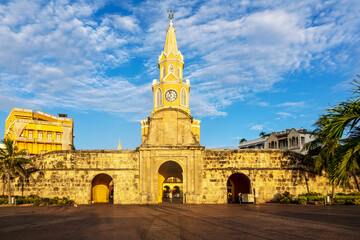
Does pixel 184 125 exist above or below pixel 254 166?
above

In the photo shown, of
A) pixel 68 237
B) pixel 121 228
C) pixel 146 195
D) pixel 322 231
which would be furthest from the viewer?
pixel 146 195

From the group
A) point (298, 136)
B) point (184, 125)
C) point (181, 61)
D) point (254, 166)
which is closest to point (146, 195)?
point (184, 125)

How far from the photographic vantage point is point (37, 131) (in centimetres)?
5631

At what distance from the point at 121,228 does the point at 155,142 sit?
60.4 feet

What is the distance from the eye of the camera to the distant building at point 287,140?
60.3 metres

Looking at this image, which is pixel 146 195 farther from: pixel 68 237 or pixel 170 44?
pixel 170 44

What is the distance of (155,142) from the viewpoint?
32.6 meters

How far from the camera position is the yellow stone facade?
31.5 meters

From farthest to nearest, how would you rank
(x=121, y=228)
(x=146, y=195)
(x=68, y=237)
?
(x=146, y=195)
(x=121, y=228)
(x=68, y=237)

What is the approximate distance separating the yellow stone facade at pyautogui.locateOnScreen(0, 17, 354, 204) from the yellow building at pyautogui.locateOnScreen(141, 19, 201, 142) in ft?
50.2

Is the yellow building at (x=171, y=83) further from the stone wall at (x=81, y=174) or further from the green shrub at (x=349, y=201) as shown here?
the green shrub at (x=349, y=201)

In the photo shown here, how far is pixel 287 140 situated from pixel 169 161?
127ft

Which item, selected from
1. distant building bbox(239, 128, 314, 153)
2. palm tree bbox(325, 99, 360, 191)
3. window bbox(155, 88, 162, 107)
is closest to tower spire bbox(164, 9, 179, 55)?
window bbox(155, 88, 162, 107)

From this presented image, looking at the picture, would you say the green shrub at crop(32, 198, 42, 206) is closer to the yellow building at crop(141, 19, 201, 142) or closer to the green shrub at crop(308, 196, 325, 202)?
the yellow building at crop(141, 19, 201, 142)
